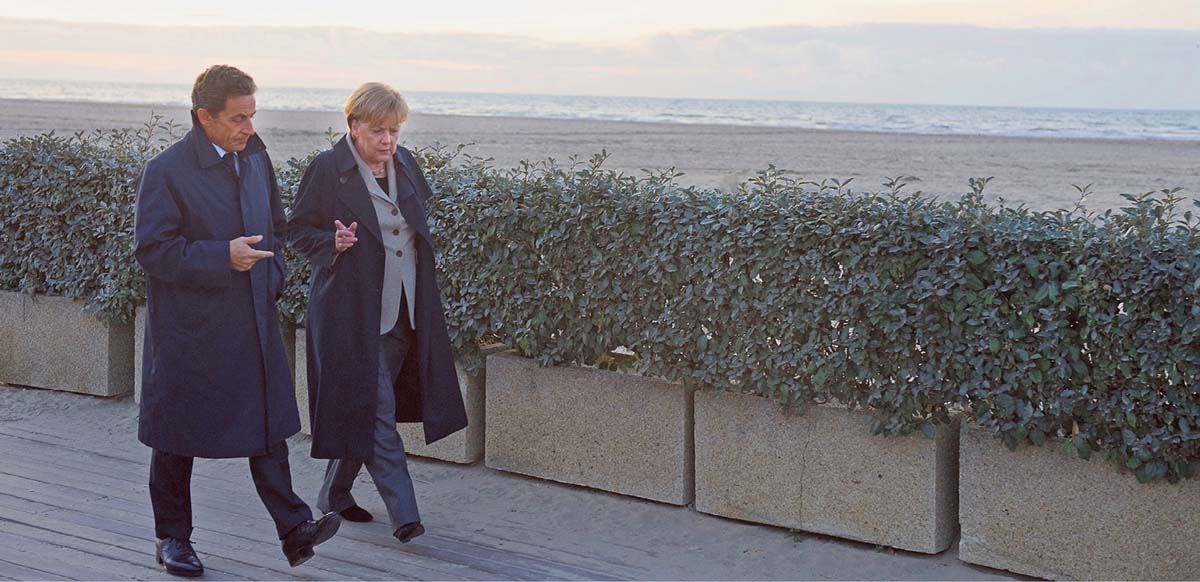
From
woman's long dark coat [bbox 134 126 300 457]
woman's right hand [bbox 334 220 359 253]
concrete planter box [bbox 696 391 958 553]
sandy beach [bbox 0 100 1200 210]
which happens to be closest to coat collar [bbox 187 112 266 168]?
woman's long dark coat [bbox 134 126 300 457]

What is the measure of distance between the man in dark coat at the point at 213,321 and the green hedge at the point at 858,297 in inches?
53.1

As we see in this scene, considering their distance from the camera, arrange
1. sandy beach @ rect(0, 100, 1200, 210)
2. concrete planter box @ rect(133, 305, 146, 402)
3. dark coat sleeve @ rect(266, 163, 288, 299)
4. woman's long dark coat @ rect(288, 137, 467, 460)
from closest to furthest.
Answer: dark coat sleeve @ rect(266, 163, 288, 299)
woman's long dark coat @ rect(288, 137, 467, 460)
concrete planter box @ rect(133, 305, 146, 402)
sandy beach @ rect(0, 100, 1200, 210)

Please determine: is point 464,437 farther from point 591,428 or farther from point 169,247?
point 169,247

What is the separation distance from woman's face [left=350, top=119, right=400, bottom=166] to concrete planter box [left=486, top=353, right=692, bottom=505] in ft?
4.50

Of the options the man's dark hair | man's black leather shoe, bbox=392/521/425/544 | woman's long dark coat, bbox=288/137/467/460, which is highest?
the man's dark hair

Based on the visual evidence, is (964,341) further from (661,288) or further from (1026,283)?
(661,288)

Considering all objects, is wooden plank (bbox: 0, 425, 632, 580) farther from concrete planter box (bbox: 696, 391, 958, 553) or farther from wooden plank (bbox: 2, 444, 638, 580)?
concrete planter box (bbox: 696, 391, 958, 553)

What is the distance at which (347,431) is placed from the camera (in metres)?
4.95

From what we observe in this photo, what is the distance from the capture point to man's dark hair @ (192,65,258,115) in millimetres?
4320

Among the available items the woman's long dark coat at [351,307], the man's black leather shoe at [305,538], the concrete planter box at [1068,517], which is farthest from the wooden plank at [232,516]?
the concrete planter box at [1068,517]

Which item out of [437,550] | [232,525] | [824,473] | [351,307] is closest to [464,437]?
[437,550]

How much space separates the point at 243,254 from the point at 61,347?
11.9 ft

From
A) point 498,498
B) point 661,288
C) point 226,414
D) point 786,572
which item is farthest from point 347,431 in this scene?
point 786,572

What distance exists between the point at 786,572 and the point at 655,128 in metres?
49.8
